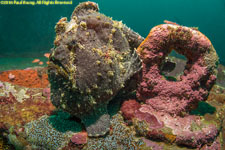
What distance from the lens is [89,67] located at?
3.30m

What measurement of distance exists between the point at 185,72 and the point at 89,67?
2.67m

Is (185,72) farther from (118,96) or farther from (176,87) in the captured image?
(118,96)

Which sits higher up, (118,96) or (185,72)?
(185,72)

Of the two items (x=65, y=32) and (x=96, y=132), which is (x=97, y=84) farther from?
(x=65, y=32)

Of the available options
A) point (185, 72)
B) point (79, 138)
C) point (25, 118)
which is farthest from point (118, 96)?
point (25, 118)

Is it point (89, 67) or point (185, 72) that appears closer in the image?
point (89, 67)

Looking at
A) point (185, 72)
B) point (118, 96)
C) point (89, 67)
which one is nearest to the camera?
point (89, 67)

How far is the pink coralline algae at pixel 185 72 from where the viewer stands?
3.85 meters

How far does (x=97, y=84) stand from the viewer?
134 inches

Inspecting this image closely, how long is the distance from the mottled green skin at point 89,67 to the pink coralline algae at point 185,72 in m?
0.66

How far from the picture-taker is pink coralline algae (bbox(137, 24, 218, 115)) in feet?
12.6

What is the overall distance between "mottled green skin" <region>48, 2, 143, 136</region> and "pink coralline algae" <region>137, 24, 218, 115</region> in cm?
66

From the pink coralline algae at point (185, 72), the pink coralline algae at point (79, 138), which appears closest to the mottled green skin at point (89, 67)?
the pink coralline algae at point (79, 138)

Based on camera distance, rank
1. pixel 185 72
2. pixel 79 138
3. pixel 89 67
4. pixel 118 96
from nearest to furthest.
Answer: pixel 89 67, pixel 79 138, pixel 185 72, pixel 118 96
